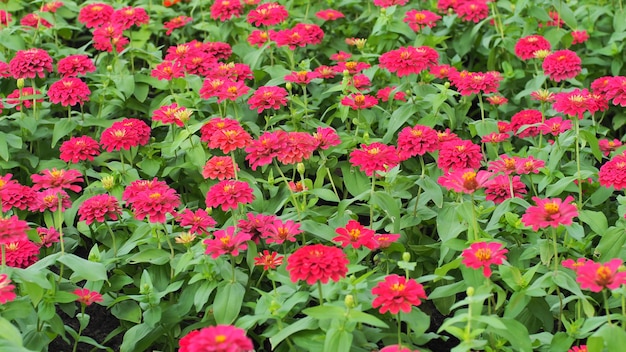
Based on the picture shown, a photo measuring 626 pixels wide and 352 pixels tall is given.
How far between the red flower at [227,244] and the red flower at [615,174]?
1.09 m

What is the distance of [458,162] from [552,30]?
5.36 feet

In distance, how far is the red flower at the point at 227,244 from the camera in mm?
2561

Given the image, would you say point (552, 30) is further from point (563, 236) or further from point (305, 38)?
point (563, 236)

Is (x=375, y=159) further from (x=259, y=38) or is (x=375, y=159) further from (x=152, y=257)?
(x=259, y=38)

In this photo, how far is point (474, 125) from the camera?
3.61 meters

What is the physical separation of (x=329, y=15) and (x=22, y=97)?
4.77 ft

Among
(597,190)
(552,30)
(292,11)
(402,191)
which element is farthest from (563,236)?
(292,11)

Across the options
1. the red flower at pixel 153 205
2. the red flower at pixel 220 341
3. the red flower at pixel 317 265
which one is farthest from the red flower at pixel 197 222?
the red flower at pixel 220 341

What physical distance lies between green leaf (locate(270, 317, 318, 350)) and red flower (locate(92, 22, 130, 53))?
1956 mm

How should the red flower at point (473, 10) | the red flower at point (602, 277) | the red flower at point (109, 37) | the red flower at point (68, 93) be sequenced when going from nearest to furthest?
the red flower at point (602, 277), the red flower at point (68, 93), the red flower at point (109, 37), the red flower at point (473, 10)

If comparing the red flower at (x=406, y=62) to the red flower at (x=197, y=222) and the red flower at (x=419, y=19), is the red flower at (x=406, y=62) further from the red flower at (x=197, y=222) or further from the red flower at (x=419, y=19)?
the red flower at (x=197, y=222)

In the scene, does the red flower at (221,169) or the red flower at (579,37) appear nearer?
the red flower at (221,169)

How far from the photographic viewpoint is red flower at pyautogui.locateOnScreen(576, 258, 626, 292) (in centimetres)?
225

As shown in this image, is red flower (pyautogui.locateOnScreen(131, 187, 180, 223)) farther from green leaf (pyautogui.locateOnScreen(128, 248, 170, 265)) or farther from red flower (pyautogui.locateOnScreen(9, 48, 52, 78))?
red flower (pyautogui.locateOnScreen(9, 48, 52, 78))
